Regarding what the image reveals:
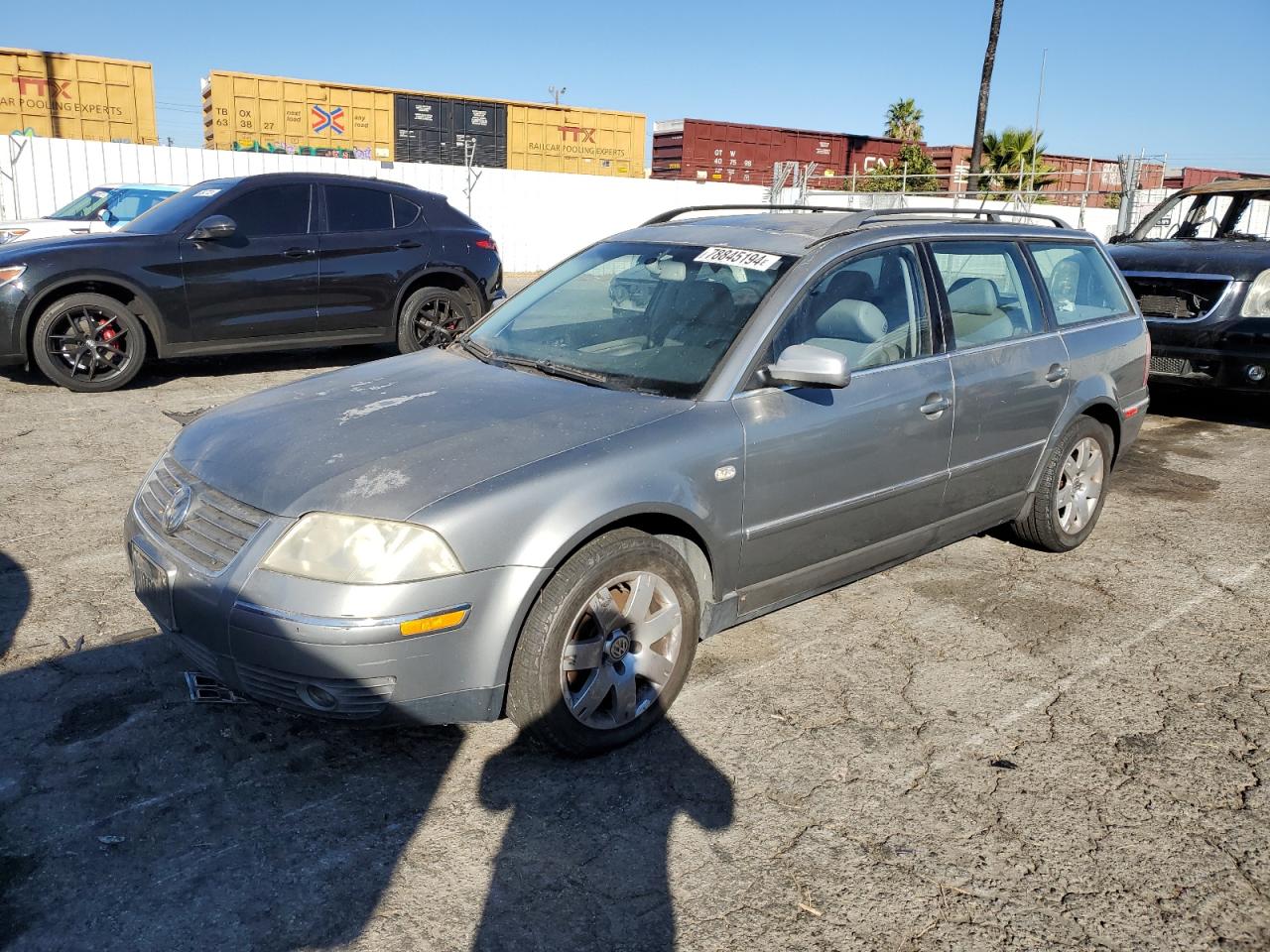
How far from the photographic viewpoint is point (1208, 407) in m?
9.23

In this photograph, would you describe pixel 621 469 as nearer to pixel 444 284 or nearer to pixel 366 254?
pixel 366 254

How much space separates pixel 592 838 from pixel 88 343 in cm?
711

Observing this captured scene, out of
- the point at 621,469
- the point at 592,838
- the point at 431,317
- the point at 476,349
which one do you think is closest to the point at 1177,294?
the point at 476,349

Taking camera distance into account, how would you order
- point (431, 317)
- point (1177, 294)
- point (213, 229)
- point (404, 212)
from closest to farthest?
1. point (1177, 294)
2. point (213, 229)
3. point (404, 212)
4. point (431, 317)

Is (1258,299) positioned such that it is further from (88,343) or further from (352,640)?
(88,343)

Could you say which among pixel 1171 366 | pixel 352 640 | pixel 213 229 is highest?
pixel 213 229

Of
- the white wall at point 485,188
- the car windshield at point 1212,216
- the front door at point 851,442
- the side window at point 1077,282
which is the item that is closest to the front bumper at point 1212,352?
the car windshield at point 1212,216

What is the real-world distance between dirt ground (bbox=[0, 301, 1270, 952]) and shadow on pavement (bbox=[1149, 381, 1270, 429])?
4552 millimetres

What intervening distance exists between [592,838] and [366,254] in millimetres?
7507

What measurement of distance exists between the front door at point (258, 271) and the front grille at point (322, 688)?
639 centimetres

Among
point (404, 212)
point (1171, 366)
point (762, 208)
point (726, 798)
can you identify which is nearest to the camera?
point (726, 798)

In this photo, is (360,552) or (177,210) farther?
(177,210)

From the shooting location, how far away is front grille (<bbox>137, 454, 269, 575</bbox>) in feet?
9.75

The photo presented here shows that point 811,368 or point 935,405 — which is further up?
point 811,368
